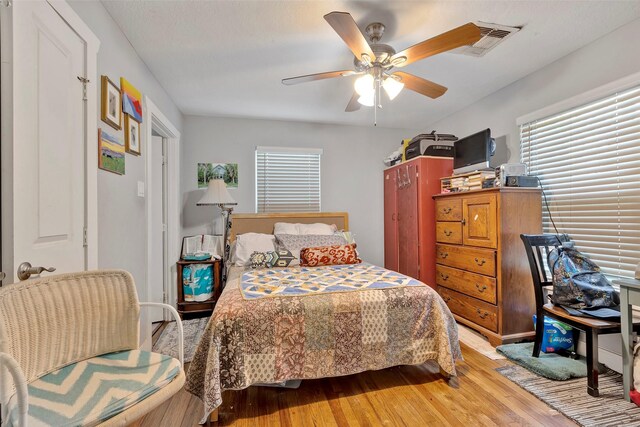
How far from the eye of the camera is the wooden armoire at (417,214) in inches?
134

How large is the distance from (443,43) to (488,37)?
2.63ft

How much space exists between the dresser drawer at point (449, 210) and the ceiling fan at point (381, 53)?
49.0 inches

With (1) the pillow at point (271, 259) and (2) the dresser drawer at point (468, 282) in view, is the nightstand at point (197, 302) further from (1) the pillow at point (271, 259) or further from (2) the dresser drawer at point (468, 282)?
(2) the dresser drawer at point (468, 282)

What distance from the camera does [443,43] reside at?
1658mm

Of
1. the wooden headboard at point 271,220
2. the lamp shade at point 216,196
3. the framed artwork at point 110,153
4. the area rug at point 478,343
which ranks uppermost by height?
the framed artwork at point 110,153

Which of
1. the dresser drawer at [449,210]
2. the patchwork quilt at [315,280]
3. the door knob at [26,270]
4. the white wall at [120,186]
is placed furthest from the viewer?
the dresser drawer at [449,210]

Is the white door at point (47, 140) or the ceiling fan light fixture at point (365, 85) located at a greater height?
the ceiling fan light fixture at point (365, 85)

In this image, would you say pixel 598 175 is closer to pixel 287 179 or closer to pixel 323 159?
pixel 323 159

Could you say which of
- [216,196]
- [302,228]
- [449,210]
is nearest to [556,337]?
[449,210]

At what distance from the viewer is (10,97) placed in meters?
1.11

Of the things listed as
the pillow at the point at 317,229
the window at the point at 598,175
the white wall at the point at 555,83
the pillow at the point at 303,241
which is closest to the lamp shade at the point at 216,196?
the pillow at the point at 303,241

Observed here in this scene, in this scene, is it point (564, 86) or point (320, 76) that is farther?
point (564, 86)

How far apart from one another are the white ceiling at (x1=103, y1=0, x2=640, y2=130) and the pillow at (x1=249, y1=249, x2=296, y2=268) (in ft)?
5.54

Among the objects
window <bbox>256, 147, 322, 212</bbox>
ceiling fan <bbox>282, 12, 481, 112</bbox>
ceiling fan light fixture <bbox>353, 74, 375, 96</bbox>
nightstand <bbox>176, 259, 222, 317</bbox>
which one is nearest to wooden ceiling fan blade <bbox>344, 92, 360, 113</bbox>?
ceiling fan <bbox>282, 12, 481, 112</bbox>
